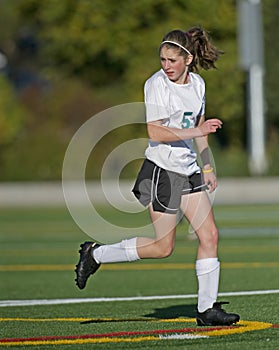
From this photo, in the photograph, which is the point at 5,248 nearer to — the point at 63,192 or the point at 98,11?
the point at 63,192

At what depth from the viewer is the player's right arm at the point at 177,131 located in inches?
337

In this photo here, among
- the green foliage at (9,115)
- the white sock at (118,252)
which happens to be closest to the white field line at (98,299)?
the white sock at (118,252)

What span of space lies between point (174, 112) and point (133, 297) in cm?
353

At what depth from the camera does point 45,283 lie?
14.1 meters

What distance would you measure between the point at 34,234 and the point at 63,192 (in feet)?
53.0

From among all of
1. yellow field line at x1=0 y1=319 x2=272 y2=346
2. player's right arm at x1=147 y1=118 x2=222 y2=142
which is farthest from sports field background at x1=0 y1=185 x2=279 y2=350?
player's right arm at x1=147 y1=118 x2=222 y2=142

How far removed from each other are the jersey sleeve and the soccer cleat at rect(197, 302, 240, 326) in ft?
4.74

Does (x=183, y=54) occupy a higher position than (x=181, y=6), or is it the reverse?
(x=181, y=6)

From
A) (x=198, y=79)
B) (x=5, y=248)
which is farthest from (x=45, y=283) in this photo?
(x=5, y=248)

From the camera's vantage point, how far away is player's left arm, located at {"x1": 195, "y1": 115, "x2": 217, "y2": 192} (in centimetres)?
900

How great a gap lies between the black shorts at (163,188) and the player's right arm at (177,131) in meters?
0.29

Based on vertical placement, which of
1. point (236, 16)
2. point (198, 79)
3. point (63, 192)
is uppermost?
point (236, 16)

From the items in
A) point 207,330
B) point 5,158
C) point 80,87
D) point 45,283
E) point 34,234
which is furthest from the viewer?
point 80,87

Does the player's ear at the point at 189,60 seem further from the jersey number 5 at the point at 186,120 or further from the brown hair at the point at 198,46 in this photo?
the jersey number 5 at the point at 186,120
